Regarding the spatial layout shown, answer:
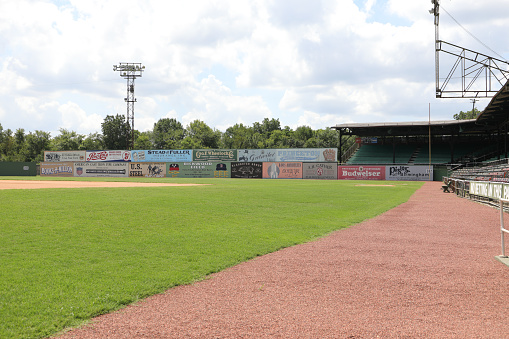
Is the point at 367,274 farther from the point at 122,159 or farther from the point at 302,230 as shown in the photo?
the point at 122,159

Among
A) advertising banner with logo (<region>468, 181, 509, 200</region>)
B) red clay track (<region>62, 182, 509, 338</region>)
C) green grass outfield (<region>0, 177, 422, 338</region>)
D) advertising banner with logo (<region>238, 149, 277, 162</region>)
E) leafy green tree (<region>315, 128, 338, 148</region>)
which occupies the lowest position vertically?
red clay track (<region>62, 182, 509, 338</region>)

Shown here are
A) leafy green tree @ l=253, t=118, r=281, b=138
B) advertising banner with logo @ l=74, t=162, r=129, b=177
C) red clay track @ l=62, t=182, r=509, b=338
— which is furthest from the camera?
leafy green tree @ l=253, t=118, r=281, b=138

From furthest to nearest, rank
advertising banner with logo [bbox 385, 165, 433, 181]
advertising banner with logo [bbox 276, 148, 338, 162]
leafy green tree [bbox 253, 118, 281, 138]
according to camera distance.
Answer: leafy green tree [bbox 253, 118, 281, 138] → advertising banner with logo [bbox 276, 148, 338, 162] → advertising banner with logo [bbox 385, 165, 433, 181]

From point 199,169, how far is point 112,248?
60.5 meters

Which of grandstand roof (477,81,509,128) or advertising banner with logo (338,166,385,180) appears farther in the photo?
advertising banner with logo (338,166,385,180)

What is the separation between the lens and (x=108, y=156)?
74.9 metres

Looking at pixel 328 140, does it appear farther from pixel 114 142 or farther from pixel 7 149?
pixel 7 149

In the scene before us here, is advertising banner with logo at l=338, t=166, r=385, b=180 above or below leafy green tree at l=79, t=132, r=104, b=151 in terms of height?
below

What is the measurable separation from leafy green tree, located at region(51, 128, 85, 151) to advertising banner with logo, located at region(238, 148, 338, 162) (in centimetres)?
6608

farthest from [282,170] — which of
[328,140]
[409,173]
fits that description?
[328,140]

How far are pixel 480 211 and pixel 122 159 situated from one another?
6627cm

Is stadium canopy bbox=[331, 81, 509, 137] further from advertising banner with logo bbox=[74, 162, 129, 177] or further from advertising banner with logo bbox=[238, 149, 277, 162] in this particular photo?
advertising banner with logo bbox=[74, 162, 129, 177]

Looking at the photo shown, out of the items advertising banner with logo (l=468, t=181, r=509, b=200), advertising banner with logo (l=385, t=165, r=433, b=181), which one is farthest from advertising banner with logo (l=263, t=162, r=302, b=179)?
advertising banner with logo (l=468, t=181, r=509, b=200)

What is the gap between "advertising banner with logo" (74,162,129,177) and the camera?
7238 cm
